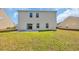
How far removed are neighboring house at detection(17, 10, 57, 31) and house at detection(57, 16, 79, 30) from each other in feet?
0.42

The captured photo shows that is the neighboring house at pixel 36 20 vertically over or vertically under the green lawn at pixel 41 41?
over

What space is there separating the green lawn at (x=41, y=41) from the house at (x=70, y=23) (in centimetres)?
8

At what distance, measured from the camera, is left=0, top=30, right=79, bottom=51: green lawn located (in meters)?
→ 4.61

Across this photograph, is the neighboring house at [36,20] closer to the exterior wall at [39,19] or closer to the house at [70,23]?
the exterior wall at [39,19]

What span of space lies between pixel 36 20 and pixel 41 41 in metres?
0.33

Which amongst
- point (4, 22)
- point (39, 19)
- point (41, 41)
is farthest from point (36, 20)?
point (4, 22)

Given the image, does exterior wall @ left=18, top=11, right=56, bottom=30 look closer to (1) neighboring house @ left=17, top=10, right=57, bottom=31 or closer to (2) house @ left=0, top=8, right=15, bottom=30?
(1) neighboring house @ left=17, top=10, right=57, bottom=31

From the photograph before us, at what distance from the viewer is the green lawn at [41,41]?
15.1ft

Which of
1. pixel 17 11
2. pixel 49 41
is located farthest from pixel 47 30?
pixel 17 11

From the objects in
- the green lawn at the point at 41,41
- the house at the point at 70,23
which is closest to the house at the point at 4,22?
the green lawn at the point at 41,41

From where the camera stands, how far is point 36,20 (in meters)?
4.66

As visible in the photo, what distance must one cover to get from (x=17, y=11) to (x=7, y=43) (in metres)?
0.51
